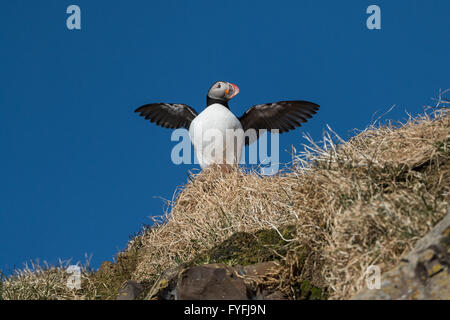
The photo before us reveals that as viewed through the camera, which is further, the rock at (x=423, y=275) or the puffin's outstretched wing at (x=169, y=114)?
the puffin's outstretched wing at (x=169, y=114)

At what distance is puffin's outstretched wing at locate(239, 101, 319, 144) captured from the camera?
10.5 m

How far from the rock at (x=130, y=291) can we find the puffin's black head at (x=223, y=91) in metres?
5.44

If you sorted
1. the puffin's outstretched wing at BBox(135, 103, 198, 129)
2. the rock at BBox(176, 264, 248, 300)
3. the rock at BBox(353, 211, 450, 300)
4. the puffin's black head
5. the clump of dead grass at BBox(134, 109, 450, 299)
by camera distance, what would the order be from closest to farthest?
the rock at BBox(353, 211, 450, 300) < the clump of dead grass at BBox(134, 109, 450, 299) < the rock at BBox(176, 264, 248, 300) < the puffin's black head < the puffin's outstretched wing at BBox(135, 103, 198, 129)

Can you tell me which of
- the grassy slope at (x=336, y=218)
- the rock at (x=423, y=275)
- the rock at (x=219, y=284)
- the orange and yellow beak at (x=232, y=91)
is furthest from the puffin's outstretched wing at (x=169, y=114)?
the rock at (x=423, y=275)

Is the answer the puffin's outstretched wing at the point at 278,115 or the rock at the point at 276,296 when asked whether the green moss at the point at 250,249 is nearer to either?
the rock at the point at 276,296

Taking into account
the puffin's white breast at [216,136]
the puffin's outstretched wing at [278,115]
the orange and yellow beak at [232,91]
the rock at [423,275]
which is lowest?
the rock at [423,275]

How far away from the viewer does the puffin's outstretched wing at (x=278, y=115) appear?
1050 centimetres

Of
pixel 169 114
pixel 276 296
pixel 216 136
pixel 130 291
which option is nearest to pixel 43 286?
pixel 130 291

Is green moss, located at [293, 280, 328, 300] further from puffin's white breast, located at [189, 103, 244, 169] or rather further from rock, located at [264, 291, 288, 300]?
puffin's white breast, located at [189, 103, 244, 169]

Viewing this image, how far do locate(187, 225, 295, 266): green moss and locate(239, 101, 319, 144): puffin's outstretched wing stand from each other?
5.17 m

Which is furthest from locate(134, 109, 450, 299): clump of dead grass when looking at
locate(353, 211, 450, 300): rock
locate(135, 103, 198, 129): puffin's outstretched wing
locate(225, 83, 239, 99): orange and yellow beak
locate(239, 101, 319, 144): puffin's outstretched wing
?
locate(135, 103, 198, 129): puffin's outstretched wing

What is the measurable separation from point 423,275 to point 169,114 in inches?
320
